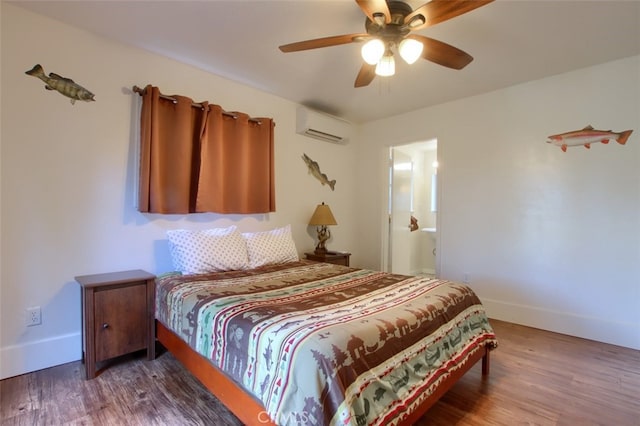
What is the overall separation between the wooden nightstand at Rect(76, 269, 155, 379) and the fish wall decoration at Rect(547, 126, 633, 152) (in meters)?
3.81

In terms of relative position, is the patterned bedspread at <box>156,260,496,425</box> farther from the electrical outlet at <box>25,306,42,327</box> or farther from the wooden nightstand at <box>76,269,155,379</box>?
the electrical outlet at <box>25,306,42,327</box>

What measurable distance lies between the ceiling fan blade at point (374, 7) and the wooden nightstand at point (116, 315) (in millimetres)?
2248

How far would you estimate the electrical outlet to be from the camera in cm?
211

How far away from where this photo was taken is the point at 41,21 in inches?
84.4

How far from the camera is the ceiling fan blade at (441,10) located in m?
1.47

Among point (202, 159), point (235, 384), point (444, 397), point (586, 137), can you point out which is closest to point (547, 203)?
point (586, 137)

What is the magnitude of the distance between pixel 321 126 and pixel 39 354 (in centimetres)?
335

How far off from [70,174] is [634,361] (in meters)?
4.50

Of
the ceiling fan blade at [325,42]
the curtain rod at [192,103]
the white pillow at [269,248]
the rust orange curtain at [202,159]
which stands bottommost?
the white pillow at [269,248]

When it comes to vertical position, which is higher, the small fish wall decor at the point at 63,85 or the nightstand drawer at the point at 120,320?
the small fish wall decor at the point at 63,85

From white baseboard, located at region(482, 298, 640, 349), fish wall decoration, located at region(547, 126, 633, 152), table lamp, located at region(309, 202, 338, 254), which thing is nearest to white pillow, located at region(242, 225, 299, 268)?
table lamp, located at region(309, 202, 338, 254)

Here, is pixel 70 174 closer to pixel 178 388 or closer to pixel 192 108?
pixel 192 108

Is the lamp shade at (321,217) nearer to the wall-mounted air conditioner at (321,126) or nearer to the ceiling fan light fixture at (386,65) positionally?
the wall-mounted air conditioner at (321,126)

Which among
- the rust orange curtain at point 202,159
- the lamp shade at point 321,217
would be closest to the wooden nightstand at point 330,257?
the lamp shade at point 321,217
